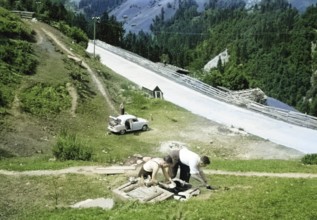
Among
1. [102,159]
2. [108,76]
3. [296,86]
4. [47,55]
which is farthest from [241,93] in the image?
[296,86]

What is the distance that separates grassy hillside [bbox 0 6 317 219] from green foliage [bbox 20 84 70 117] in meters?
0.10

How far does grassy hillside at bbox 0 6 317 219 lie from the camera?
676 inches

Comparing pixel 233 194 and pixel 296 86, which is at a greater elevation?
pixel 233 194

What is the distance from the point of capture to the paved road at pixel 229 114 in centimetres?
4197

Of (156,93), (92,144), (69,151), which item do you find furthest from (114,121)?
(156,93)

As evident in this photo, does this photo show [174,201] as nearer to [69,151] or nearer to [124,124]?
[69,151]

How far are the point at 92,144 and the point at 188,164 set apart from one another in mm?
18520

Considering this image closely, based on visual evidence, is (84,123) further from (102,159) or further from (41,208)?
(41,208)

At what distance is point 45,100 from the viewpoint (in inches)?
1710

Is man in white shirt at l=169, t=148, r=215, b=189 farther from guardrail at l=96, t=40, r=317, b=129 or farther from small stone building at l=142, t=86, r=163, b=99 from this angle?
small stone building at l=142, t=86, r=163, b=99

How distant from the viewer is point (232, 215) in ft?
53.0

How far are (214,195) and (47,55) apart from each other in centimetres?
4147

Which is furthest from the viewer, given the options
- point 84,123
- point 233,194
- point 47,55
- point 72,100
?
point 47,55

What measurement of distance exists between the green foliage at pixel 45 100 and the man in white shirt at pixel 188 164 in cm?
2368
